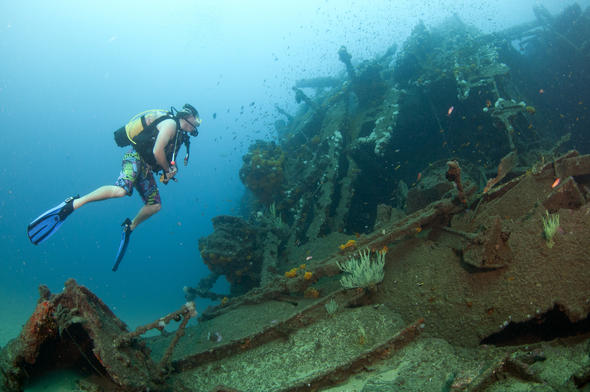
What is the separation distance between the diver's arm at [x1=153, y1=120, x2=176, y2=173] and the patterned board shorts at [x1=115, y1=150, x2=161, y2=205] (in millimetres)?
776

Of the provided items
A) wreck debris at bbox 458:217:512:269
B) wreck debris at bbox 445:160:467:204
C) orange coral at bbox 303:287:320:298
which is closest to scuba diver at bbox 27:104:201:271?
orange coral at bbox 303:287:320:298

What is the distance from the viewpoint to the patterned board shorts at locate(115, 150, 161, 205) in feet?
22.2

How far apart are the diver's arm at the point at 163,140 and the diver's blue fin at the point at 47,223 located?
206 centimetres

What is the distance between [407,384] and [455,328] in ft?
3.92

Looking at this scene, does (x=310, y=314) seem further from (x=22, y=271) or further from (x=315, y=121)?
(x=22, y=271)

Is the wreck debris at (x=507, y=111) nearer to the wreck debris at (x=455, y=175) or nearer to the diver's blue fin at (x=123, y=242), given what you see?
the wreck debris at (x=455, y=175)

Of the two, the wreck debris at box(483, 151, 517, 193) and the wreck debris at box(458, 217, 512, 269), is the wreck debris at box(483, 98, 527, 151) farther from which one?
the wreck debris at box(458, 217, 512, 269)

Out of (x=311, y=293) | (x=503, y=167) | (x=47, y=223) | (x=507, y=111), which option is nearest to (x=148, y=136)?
(x=47, y=223)

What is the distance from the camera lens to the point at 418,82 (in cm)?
1052

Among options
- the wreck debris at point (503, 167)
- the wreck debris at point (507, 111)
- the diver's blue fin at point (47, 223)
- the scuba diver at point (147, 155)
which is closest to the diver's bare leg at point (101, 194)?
the scuba diver at point (147, 155)

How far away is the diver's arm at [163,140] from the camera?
21.8 feet

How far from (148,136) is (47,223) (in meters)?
2.77

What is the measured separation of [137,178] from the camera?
7.13 meters

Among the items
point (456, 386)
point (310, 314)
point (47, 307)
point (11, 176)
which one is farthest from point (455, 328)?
point (11, 176)
